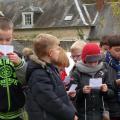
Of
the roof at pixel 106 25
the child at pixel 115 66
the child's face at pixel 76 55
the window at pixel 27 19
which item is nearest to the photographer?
the child at pixel 115 66

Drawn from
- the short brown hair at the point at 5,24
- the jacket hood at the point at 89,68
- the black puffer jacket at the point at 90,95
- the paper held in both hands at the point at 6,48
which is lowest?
the black puffer jacket at the point at 90,95

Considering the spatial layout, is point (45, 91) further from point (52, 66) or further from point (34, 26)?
point (34, 26)

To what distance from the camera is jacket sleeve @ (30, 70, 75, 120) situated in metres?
5.59

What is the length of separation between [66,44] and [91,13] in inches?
1108

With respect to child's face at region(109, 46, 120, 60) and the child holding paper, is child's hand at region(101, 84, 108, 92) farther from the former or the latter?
child's face at region(109, 46, 120, 60)

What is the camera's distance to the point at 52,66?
5.84 m

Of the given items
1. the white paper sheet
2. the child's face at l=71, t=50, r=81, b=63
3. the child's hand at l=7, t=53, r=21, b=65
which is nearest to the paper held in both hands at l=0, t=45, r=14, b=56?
the child's hand at l=7, t=53, r=21, b=65

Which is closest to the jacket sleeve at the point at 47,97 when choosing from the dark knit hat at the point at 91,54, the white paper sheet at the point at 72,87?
the white paper sheet at the point at 72,87

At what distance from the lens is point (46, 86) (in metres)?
5.62

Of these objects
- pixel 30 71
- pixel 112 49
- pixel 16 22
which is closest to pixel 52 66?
pixel 30 71

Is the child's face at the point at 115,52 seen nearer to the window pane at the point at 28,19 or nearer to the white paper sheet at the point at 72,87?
Answer: the white paper sheet at the point at 72,87

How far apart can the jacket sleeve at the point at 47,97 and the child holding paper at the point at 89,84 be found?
1.16 meters

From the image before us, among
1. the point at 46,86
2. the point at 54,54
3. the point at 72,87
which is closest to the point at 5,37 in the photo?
the point at 54,54

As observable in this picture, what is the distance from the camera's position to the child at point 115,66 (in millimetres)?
7172
